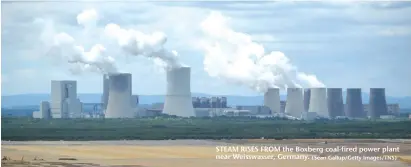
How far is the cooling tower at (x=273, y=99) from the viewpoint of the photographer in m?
10.4

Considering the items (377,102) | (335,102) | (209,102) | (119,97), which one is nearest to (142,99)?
(119,97)

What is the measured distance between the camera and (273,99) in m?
10.5

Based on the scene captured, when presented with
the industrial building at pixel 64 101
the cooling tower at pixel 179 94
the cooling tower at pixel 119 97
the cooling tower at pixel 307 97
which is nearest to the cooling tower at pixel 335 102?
the cooling tower at pixel 307 97

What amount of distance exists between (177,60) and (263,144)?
1282 millimetres

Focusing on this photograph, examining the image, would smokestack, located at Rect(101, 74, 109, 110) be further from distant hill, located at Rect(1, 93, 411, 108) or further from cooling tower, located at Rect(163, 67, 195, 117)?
cooling tower, located at Rect(163, 67, 195, 117)

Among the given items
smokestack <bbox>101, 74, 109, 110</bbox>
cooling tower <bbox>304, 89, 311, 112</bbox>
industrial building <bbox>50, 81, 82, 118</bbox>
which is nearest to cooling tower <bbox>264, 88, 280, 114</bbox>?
cooling tower <bbox>304, 89, 311, 112</bbox>

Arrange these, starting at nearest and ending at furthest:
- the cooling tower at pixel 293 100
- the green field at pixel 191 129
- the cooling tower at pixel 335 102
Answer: the cooling tower at pixel 335 102 → the cooling tower at pixel 293 100 → the green field at pixel 191 129

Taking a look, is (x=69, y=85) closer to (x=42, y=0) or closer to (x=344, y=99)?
(x=42, y=0)

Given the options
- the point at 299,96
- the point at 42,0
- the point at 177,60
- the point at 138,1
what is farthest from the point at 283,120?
the point at 42,0

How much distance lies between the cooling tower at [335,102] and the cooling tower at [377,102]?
1.02 feet

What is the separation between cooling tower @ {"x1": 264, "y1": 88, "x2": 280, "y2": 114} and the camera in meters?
10.4

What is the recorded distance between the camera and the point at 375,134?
10.5 metres

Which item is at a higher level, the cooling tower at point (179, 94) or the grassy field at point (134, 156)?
the cooling tower at point (179, 94)

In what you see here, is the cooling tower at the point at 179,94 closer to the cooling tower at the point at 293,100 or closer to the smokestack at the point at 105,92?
the smokestack at the point at 105,92
